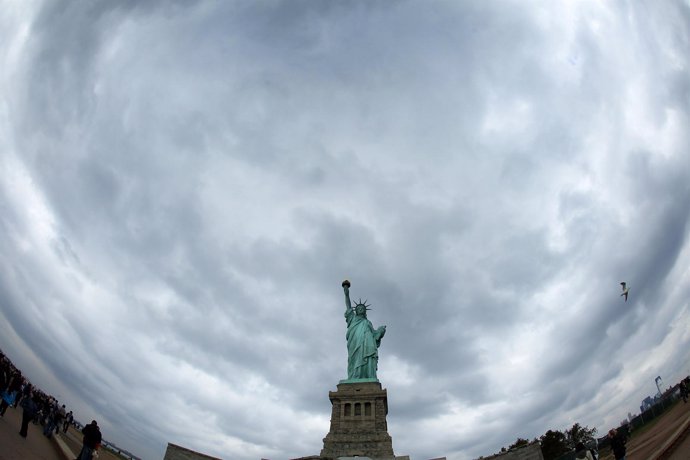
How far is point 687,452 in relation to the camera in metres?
11.4

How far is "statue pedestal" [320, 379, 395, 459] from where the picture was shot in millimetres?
23859

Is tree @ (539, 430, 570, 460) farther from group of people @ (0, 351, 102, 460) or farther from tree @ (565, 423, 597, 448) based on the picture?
group of people @ (0, 351, 102, 460)

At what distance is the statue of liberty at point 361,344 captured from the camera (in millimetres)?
29156

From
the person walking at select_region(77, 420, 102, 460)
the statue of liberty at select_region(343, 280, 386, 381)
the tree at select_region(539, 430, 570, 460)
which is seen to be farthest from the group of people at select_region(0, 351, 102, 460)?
the tree at select_region(539, 430, 570, 460)

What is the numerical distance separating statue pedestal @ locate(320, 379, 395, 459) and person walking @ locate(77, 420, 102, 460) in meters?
15.4

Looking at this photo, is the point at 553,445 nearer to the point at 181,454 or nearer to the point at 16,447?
the point at 181,454

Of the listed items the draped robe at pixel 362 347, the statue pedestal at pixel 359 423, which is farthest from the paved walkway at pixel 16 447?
the draped robe at pixel 362 347

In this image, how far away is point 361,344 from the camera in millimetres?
30281

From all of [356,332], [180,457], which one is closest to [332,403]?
[356,332]

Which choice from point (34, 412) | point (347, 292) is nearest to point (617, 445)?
point (34, 412)

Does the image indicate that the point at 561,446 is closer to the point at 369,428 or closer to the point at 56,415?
the point at 369,428

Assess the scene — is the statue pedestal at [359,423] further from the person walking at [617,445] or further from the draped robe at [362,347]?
the person walking at [617,445]

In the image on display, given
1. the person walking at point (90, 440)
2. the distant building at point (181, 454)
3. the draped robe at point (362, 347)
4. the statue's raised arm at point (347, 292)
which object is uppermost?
the statue's raised arm at point (347, 292)

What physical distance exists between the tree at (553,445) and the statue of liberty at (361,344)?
20.8 m
